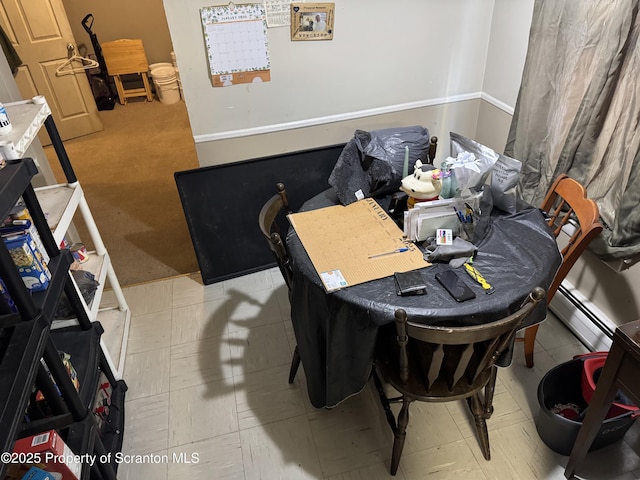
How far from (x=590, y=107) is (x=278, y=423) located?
1790 mm

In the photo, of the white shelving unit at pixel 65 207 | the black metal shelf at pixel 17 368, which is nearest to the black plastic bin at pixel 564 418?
→ the black metal shelf at pixel 17 368

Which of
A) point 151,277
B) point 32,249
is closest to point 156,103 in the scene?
point 151,277

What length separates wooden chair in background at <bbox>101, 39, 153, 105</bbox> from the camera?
495cm

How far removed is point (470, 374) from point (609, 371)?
16.0 inches

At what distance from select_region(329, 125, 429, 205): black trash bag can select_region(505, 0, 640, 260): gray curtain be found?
24.9 inches

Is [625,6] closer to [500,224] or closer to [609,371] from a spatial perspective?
[500,224]

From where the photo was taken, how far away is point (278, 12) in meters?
2.11

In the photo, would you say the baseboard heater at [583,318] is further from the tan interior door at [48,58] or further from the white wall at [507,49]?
the tan interior door at [48,58]

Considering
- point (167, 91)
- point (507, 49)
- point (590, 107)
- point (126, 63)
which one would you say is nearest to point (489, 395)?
point (590, 107)

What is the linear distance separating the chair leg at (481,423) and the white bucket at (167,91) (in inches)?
184

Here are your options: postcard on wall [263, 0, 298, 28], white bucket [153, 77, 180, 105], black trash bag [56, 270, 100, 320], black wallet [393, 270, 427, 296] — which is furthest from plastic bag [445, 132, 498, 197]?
white bucket [153, 77, 180, 105]

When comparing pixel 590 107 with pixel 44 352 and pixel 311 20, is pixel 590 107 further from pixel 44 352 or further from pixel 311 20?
pixel 44 352

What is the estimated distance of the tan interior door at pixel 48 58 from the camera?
12.3 feet

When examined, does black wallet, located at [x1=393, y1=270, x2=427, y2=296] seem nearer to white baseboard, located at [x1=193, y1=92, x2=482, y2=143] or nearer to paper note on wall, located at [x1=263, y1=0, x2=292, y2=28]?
white baseboard, located at [x1=193, y1=92, x2=482, y2=143]
